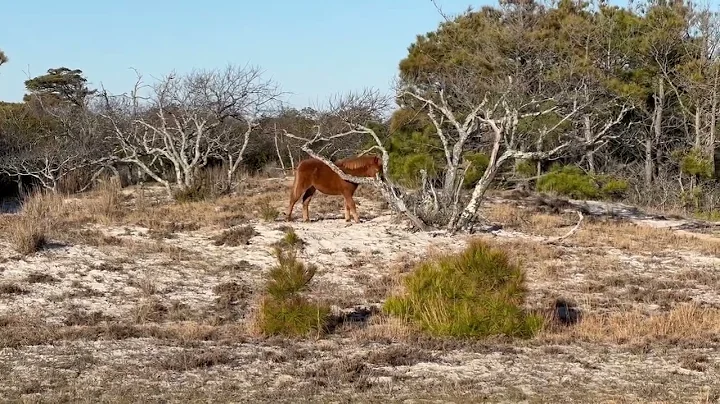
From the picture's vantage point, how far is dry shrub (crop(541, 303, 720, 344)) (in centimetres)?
842

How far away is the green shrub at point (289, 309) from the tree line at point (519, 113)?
10907mm

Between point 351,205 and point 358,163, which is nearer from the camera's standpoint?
point 358,163

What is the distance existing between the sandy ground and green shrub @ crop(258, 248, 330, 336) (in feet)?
0.59

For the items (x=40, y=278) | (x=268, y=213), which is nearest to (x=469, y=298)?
(x=40, y=278)

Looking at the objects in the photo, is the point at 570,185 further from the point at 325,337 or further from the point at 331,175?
the point at 325,337

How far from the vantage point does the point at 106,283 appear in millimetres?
10898

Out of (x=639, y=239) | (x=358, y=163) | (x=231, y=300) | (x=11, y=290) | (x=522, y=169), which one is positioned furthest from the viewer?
(x=522, y=169)

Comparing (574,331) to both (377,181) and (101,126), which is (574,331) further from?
(101,126)

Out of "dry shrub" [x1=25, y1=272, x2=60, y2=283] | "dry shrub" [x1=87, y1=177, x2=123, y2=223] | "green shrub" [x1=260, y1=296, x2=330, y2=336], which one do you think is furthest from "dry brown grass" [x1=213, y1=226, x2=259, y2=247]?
"green shrub" [x1=260, y1=296, x2=330, y2=336]

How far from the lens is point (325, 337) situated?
852cm

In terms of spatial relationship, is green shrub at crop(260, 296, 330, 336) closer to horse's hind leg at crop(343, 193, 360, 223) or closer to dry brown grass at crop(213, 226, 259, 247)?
dry brown grass at crop(213, 226, 259, 247)

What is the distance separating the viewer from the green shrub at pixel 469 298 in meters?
8.47

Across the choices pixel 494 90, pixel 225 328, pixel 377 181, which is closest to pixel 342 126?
pixel 494 90

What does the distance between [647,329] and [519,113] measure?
45.3 feet
